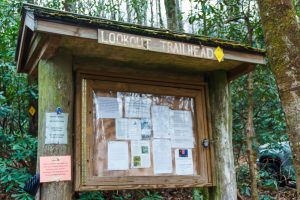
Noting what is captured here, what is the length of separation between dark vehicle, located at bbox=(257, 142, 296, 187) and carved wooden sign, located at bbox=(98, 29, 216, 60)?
388cm

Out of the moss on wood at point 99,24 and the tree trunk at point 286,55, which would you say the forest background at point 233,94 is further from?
the tree trunk at point 286,55

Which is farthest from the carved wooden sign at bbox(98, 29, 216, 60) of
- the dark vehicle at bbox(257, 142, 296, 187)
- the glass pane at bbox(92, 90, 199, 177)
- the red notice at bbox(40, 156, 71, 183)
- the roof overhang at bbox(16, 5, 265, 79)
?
the dark vehicle at bbox(257, 142, 296, 187)

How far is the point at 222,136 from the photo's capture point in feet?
11.7

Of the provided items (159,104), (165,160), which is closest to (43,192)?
(165,160)

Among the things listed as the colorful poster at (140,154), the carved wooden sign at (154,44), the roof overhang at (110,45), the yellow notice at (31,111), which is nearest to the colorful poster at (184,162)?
the colorful poster at (140,154)

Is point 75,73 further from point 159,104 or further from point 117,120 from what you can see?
point 159,104

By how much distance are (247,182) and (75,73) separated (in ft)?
14.9

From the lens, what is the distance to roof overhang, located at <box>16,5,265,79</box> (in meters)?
2.54

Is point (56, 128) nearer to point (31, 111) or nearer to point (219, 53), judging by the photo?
point (219, 53)

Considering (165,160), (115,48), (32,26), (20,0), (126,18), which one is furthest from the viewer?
(126,18)

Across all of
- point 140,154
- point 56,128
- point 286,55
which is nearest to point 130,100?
point 140,154

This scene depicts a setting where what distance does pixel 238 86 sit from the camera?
6609 mm

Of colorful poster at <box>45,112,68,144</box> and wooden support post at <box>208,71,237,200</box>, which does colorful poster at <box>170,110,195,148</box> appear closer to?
wooden support post at <box>208,71,237,200</box>

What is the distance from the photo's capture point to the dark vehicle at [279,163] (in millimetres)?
6314
